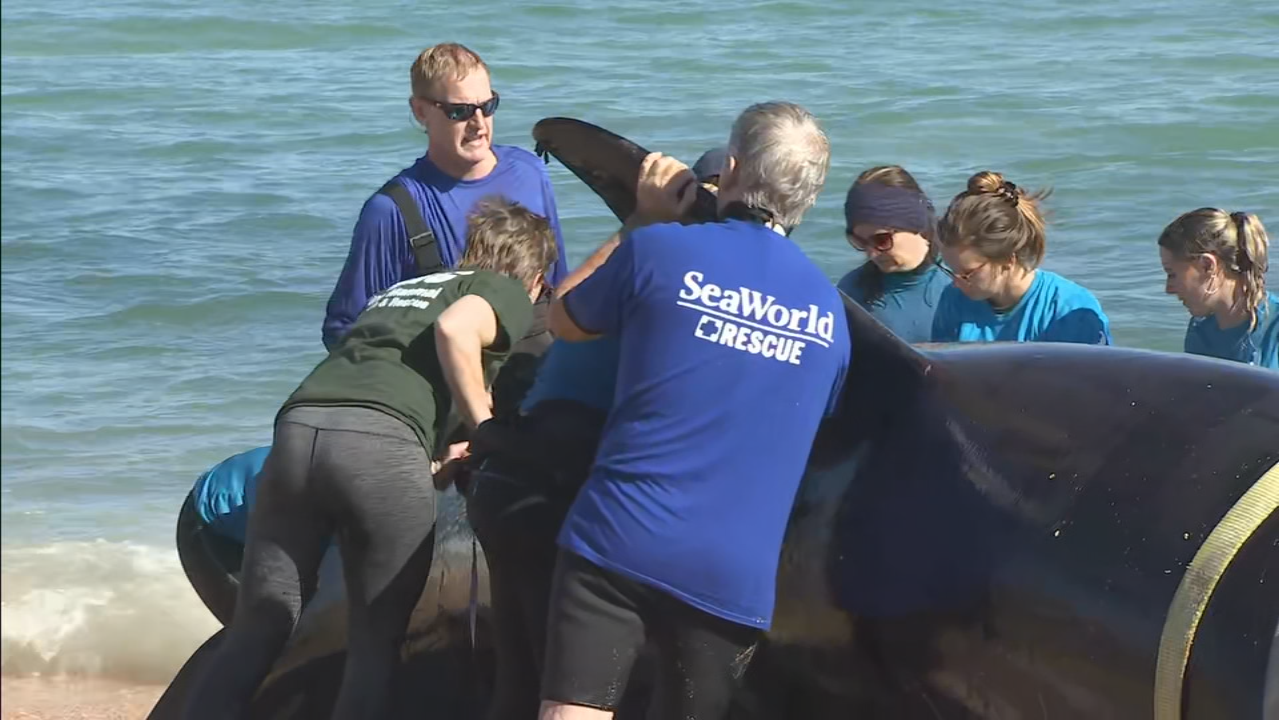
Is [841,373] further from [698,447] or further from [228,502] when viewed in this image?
[228,502]

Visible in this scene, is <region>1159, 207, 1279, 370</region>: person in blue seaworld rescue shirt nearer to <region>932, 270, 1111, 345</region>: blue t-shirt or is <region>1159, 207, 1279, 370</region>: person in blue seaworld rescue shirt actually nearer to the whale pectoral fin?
<region>932, 270, 1111, 345</region>: blue t-shirt

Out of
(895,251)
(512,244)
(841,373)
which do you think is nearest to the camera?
(841,373)

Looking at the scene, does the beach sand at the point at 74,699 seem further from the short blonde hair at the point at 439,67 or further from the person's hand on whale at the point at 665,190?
the person's hand on whale at the point at 665,190

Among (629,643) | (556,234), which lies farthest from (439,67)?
(629,643)

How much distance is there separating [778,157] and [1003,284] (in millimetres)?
1796

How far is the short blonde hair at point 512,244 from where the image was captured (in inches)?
193

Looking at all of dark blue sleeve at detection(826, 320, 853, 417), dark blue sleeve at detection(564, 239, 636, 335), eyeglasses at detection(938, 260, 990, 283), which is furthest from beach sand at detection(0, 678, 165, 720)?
dark blue sleeve at detection(826, 320, 853, 417)

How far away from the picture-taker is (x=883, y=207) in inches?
216

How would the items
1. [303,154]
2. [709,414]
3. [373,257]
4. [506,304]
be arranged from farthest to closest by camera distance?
[303,154], [373,257], [506,304], [709,414]

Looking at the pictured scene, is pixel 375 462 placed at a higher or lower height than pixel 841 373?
lower

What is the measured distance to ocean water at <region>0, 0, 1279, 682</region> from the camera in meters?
10.7

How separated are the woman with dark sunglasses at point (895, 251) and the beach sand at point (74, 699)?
146 inches

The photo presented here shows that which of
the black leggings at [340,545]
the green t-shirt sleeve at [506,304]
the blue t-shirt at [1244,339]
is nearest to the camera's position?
the black leggings at [340,545]

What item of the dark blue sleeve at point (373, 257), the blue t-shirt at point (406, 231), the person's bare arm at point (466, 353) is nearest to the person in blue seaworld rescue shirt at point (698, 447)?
the person's bare arm at point (466, 353)
